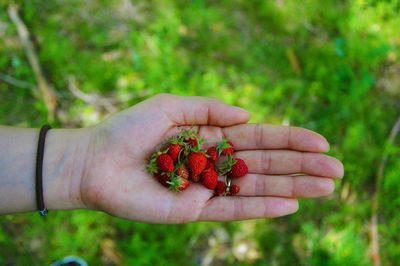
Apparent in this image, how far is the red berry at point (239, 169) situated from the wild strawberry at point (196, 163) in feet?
0.67

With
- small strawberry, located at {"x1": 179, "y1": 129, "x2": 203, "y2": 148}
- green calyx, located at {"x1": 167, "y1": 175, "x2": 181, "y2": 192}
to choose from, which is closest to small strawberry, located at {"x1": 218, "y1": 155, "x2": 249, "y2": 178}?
small strawberry, located at {"x1": 179, "y1": 129, "x2": 203, "y2": 148}

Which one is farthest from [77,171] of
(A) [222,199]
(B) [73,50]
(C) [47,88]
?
(B) [73,50]

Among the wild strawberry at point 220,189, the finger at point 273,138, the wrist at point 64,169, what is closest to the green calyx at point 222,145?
the finger at point 273,138

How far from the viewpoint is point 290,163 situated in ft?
10.2

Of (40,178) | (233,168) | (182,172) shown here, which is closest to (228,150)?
(233,168)

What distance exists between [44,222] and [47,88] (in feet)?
4.53

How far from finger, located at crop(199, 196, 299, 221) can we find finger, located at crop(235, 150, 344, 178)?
0.82ft

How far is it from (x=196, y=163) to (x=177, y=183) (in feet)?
0.67

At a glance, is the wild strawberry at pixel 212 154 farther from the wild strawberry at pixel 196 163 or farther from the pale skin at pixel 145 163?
the pale skin at pixel 145 163

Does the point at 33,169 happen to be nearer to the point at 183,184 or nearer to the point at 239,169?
the point at 183,184

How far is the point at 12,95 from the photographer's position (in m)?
4.57

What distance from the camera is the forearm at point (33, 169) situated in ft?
9.86

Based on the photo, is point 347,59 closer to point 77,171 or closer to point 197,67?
point 197,67

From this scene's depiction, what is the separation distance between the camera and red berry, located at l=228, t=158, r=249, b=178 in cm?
304
